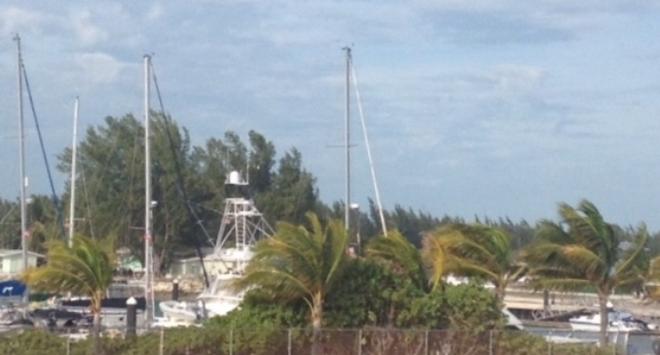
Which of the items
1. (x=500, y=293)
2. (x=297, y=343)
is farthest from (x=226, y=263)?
(x=297, y=343)

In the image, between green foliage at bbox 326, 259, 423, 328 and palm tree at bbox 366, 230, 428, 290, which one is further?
palm tree at bbox 366, 230, 428, 290

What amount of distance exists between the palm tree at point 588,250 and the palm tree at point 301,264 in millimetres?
6429

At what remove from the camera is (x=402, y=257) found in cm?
3712

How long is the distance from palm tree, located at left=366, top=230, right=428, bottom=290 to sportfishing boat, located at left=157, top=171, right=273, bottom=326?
11116mm

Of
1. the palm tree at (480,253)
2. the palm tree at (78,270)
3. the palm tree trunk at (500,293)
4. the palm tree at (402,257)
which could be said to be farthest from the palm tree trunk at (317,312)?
the palm tree at (78,270)

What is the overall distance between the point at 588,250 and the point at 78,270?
14.1 meters

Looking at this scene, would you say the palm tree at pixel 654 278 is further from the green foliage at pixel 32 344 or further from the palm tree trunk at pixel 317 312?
the green foliage at pixel 32 344

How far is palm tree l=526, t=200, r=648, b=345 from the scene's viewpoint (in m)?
37.9

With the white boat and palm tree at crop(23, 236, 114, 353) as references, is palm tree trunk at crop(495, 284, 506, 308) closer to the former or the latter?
palm tree at crop(23, 236, 114, 353)

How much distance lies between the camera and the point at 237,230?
68.8 metres

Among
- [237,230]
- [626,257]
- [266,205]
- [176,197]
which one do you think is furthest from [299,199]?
[626,257]

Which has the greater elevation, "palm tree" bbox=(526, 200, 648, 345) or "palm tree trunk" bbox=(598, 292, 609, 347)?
"palm tree" bbox=(526, 200, 648, 345)

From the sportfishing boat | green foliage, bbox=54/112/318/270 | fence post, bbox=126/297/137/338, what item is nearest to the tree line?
green foliage, bbox=54/112/318/270

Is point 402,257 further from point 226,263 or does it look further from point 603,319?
point 226,263
